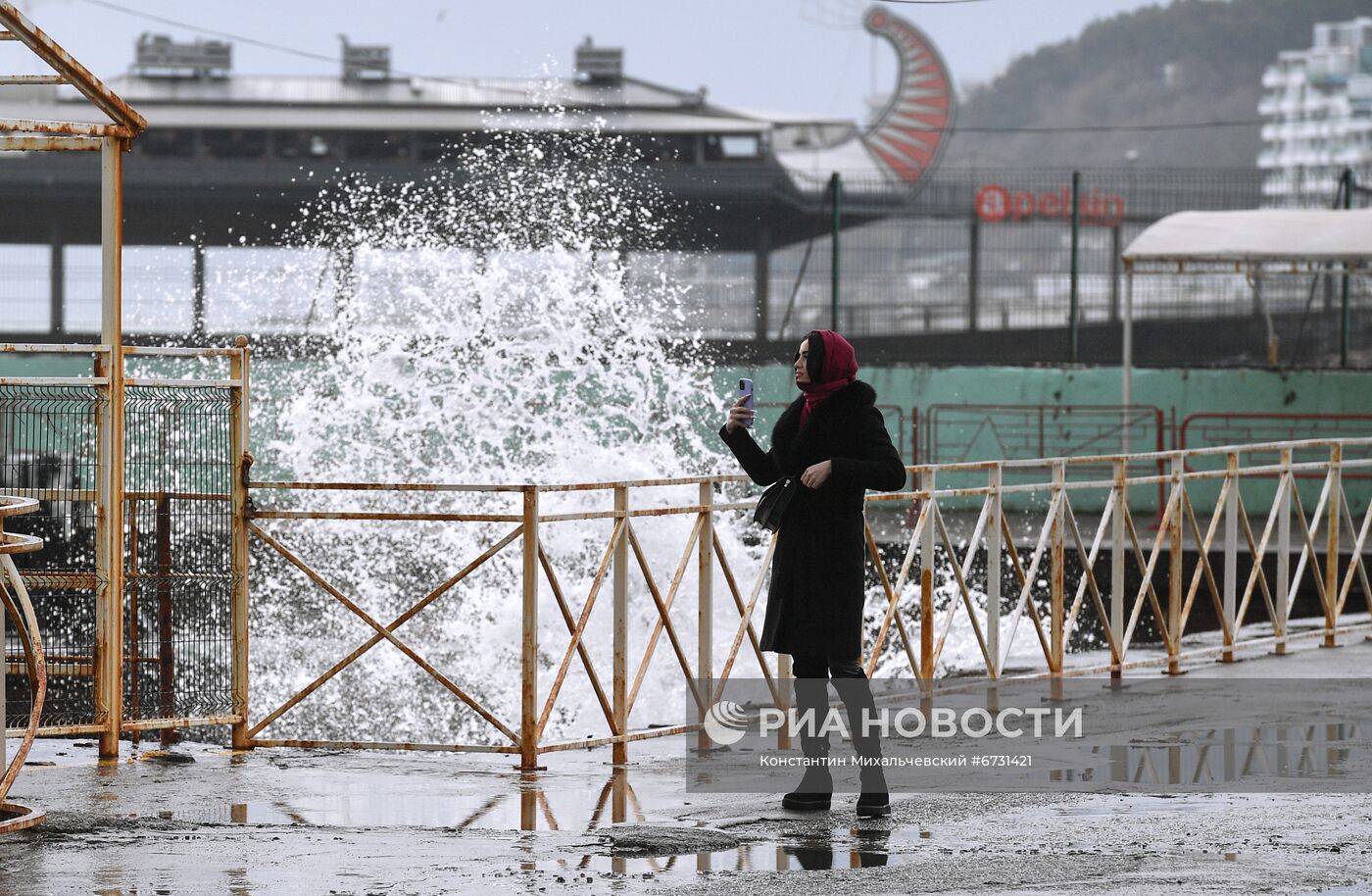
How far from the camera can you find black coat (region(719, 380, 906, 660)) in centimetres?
601

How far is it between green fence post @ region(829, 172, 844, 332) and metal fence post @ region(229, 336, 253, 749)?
558 inches

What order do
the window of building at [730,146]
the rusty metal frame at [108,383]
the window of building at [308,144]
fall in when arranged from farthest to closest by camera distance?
the window of building at [308,144]
the window of building at [730,146]
the rusty metal frame at [108,383]

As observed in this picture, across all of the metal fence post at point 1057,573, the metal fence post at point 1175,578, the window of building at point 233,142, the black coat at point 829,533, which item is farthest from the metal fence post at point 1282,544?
the window of building at point 233,142

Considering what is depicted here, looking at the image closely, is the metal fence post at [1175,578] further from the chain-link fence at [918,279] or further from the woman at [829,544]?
the chain-link fence at [918,279]

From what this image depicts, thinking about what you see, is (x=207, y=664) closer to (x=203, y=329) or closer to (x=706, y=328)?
(x=706, y=328)

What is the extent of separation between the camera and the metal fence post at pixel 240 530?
736 centimetres

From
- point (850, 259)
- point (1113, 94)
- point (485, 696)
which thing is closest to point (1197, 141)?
point (1113, 94)

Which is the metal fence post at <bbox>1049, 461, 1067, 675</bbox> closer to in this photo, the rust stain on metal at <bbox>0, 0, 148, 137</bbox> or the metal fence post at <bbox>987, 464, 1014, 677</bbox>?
the metal fence post at <bbox>987, 464, 1014, 677</bbox>

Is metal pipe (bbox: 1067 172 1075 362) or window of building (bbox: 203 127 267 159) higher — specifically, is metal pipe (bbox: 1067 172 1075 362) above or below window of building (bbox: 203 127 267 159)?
below

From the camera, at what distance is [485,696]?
11758mm

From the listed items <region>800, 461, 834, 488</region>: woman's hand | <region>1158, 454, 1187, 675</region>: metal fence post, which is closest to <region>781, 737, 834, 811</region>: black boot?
<region>800, 461, 834, 488</region>: woman's hand

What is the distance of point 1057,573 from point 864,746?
361 cm

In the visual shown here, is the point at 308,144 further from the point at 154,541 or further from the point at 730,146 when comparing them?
the point at 154,541

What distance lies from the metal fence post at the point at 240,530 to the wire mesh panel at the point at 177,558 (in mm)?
39
